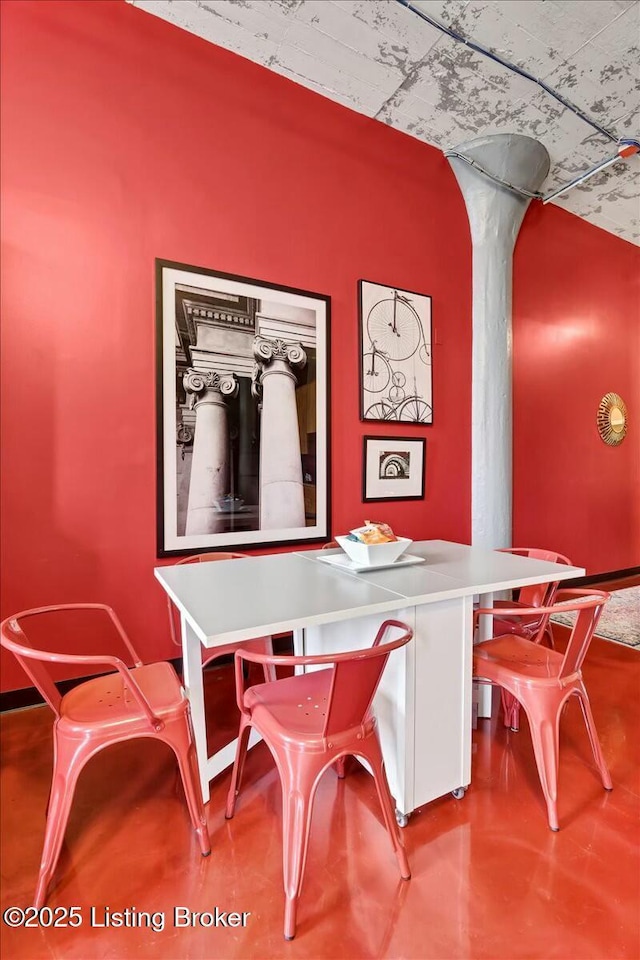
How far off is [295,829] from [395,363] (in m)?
2.85

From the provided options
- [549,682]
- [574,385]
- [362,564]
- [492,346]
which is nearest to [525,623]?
[549,682]

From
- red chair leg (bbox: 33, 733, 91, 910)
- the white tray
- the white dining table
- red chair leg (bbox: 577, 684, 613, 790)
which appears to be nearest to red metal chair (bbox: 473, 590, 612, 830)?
red chair leg (bbox: 577, 684, 613, 790)

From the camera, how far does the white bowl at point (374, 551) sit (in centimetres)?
182

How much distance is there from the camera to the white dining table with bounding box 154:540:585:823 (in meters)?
1.44

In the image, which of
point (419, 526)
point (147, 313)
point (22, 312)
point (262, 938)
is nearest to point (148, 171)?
point (147, 313)

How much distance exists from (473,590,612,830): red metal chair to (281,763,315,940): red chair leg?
81 cm

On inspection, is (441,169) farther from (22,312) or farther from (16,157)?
(22,312)

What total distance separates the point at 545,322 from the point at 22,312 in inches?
165

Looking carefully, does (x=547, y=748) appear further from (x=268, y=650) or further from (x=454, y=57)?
(x=454, y=57)

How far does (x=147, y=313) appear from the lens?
253 centimetres

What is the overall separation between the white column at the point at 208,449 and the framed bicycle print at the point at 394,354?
1.01 metres

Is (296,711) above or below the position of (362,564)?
below

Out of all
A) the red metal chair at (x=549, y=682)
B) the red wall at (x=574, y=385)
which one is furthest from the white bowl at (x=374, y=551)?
the red wall at (x=574, y=385)

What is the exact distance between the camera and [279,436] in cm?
291
